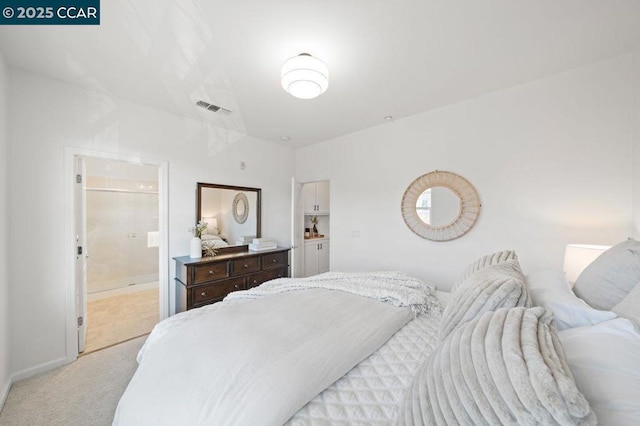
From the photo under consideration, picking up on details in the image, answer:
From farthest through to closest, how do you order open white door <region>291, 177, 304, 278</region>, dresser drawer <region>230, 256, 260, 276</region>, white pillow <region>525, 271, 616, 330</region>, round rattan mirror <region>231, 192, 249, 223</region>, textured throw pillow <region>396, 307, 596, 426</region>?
open white door <region>291, 177, 304, 278</region>
round rattan mirror <region>231, 192, 249, 223</region>
dresser drawer <region>230, 256, 260, 276</region>
white pillow <region>525, 271, 616, 330</region>
textured throw pillow <region>396, 307, 596, 426</region>

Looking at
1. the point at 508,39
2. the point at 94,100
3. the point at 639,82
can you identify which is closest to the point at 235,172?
the point at 94,100

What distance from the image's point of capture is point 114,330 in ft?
9.36

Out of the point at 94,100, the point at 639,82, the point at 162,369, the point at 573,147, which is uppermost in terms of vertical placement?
the point at 94,100

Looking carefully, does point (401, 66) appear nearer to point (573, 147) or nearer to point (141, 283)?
point (573, 147)

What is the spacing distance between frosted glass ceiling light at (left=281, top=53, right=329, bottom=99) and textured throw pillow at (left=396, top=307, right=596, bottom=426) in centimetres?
175

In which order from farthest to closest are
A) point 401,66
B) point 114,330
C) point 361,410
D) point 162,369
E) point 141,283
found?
1. point 141,283
2. point 114,330
3. point 401,66
4. point 162,369
5. point 361,410

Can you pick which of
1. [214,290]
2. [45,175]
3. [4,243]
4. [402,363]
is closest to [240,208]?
[214,290]

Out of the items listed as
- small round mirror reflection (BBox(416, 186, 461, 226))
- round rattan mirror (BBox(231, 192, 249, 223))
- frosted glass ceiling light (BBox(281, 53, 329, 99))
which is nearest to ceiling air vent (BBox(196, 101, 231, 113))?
round rattan mirror (BBox(231, 192, 249, 223))

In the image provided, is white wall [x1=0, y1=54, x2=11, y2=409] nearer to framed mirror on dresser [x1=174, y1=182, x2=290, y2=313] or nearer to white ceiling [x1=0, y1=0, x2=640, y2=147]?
white ceiling [x1=0, y1=0, x2=640, y2=147]

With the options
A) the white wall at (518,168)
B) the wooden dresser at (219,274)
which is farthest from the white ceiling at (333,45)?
the wooden dresser at (219,274)

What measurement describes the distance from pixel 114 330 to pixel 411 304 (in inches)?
133

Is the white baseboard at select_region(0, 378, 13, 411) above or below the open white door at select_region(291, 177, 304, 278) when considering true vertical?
below

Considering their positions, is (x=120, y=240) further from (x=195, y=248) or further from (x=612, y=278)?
(x=612, y=278)

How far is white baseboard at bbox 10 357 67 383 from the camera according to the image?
2.00 metres
